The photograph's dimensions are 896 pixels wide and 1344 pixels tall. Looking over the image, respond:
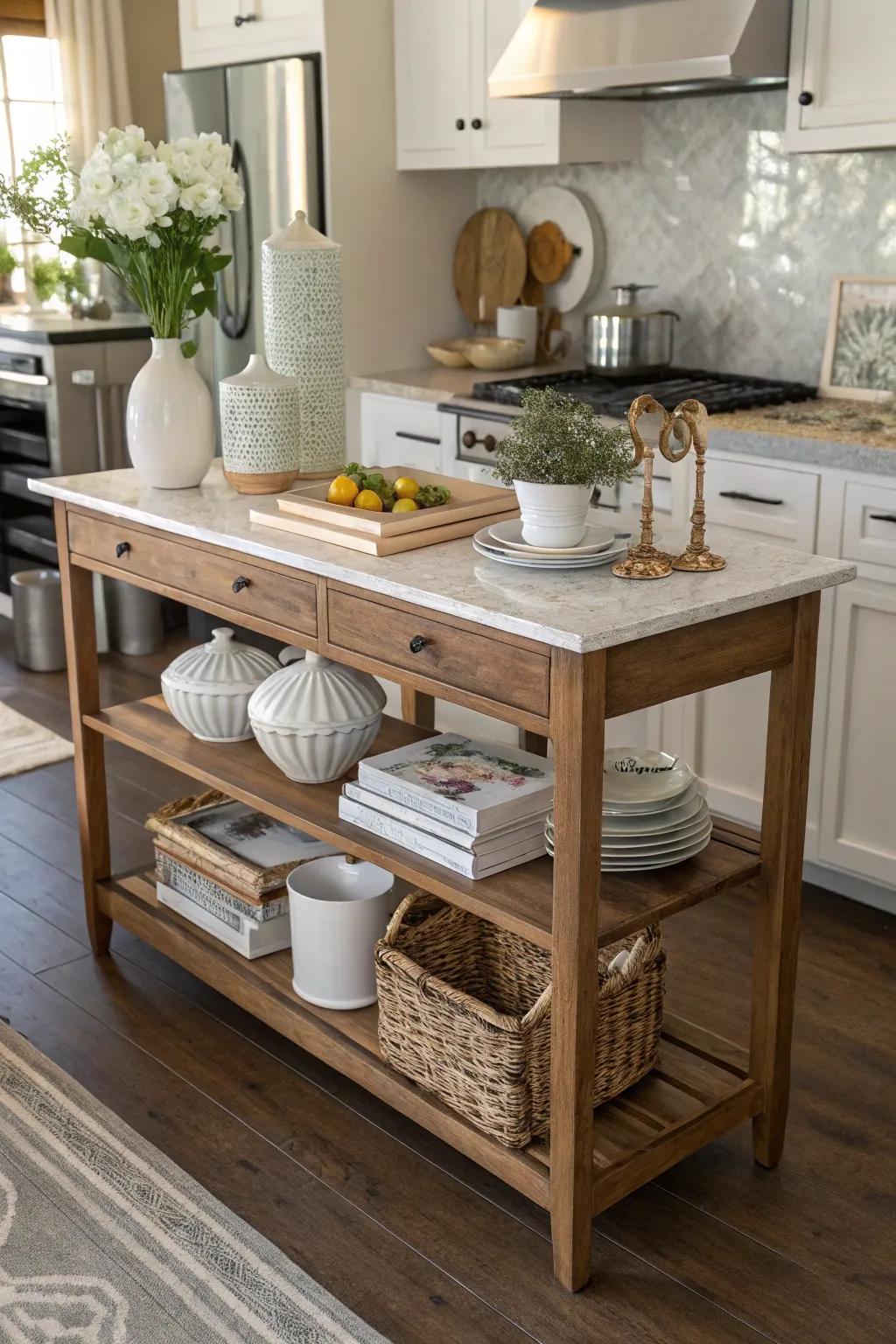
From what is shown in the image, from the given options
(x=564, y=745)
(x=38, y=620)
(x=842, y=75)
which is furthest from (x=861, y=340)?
(x=38, y=620)

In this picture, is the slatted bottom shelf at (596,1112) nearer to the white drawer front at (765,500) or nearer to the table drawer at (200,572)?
the table drawer at (200,572)

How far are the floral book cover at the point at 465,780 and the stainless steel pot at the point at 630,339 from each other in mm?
1705

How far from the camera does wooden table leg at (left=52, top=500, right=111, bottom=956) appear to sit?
278cm

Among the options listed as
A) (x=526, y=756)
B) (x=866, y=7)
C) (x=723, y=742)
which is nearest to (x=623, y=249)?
(x=866, y=7)

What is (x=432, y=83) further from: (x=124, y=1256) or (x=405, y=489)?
(x=124, y=1256)

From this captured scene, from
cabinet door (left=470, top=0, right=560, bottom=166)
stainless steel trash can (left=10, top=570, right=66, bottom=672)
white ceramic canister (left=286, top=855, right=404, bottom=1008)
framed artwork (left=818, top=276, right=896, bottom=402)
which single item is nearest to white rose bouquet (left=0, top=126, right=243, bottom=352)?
white ceramic canister (left=286, top=855, right=404, bottom=1008)

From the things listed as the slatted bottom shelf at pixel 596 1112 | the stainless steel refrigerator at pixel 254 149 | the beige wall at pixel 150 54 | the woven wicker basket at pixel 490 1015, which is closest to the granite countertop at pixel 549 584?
the woven wicker basket at pixel 490 1015

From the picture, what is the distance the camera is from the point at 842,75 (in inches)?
121

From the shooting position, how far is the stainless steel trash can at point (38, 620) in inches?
187

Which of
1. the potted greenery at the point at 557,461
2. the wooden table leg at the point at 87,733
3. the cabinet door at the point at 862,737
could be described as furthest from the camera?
the cabinet door at the point at 862,737

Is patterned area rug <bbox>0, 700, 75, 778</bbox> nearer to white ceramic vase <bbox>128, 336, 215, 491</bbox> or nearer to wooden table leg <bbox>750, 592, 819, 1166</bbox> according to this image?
white ceramic vase <bbox>128, 336, 215, 491</bbox>

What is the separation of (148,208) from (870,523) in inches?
59.8

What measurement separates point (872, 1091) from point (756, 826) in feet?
2.79

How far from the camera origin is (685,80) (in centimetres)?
326
